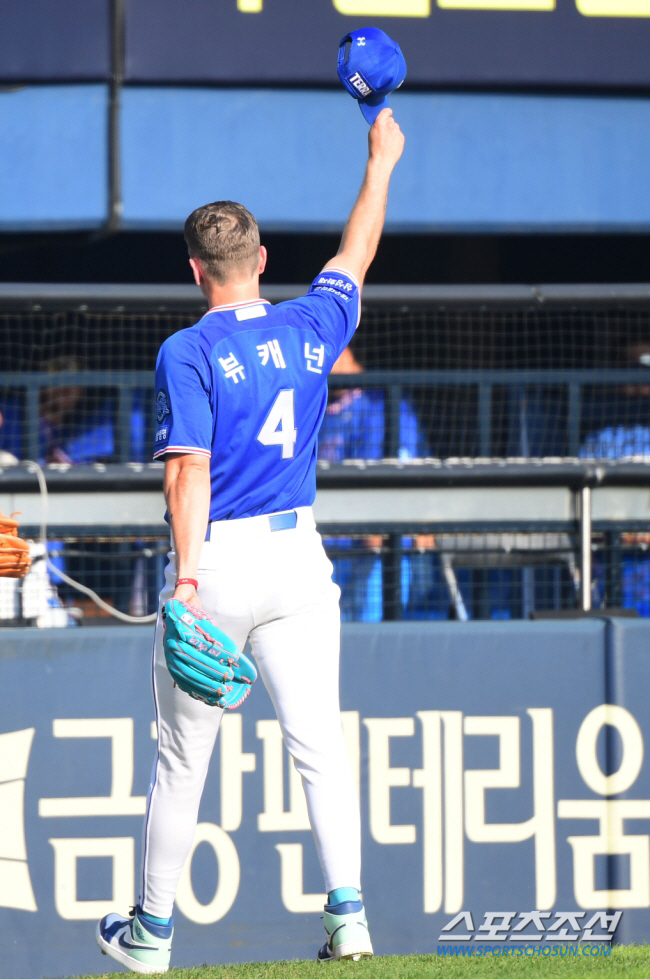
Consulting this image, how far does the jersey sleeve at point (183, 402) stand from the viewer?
2.46m

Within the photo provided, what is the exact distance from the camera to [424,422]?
17.4 ft

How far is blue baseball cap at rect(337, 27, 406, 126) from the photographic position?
2936 millimetres

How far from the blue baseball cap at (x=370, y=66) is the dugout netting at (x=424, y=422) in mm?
808

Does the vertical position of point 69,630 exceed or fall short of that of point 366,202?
it falls short

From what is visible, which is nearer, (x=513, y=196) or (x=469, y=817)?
(x=469, y=817)

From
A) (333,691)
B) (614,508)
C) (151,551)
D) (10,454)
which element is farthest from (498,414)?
(333,691)

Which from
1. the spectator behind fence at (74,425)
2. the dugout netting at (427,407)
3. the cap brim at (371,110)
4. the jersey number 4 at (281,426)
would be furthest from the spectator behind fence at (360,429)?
the jersey number 4 at (281,426)

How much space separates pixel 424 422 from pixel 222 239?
2.84 metres

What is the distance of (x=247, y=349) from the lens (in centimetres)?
254

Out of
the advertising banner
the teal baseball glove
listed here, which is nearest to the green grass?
the advertising banner

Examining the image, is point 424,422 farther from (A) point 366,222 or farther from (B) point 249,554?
(B) point 249,554

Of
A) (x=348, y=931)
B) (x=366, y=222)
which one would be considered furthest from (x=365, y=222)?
(x=348, y=931)

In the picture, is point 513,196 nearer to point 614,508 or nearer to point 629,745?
point 614,508

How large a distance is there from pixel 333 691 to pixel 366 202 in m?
1.21
